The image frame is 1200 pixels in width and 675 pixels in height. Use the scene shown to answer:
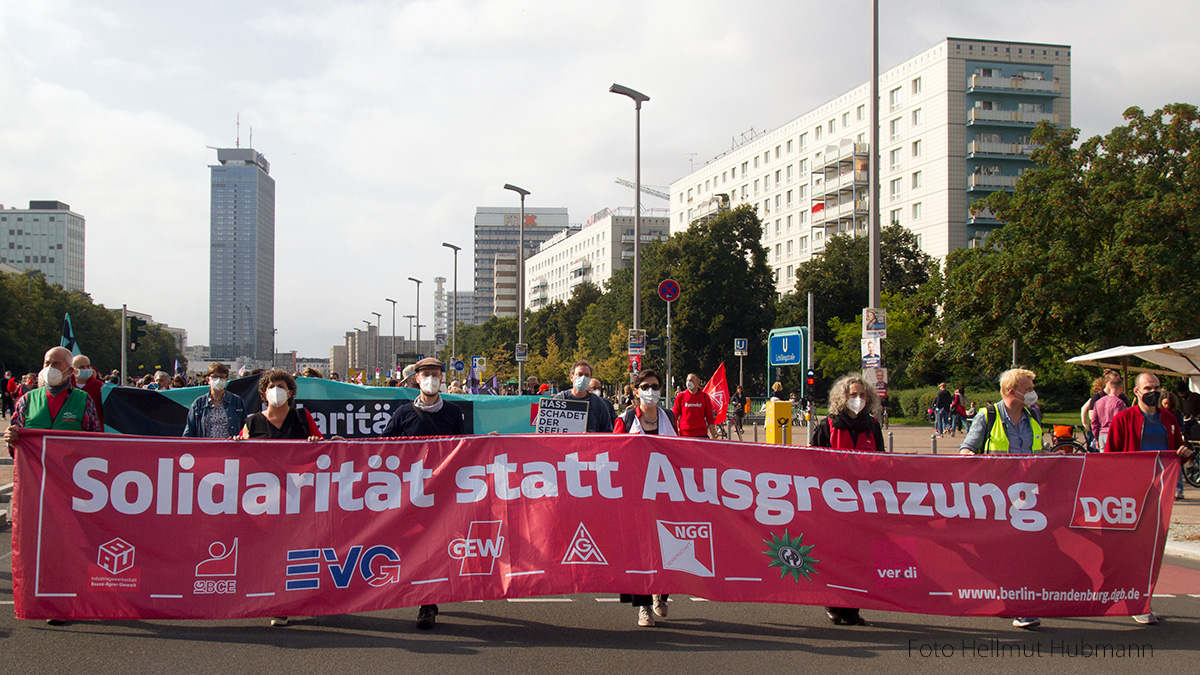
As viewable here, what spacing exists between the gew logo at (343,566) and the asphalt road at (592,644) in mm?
356

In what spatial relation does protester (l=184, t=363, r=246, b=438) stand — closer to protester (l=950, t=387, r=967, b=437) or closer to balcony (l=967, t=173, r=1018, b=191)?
protester (l=950, t=387, r=967, b=437)

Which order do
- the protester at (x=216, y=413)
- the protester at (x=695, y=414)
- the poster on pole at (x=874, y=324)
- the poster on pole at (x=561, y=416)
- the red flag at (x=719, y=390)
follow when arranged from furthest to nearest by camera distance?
the red flag at (x=719, y=390) → the poster on pole at (x=874, y=324) → the protester at (x=695, y=414) → the poster on pole at (x=561, y=416) → the protester at (x=216, y=413)

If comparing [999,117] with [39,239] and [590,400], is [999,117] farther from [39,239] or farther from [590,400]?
[39,239]

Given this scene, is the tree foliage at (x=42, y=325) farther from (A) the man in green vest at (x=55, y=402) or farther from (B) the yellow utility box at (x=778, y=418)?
(A) the man in green vest at (x=55, y=402)

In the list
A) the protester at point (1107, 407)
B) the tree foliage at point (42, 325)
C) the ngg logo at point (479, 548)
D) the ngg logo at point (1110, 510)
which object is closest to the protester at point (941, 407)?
the protester at point (1107, 407)

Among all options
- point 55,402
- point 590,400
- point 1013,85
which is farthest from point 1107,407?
point 1013,85

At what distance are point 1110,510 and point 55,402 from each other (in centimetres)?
797

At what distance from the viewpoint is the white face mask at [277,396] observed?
672cm

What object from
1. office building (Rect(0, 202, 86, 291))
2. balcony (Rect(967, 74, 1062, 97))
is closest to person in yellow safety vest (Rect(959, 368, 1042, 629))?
balcony (Rect(967, 74, 1062, 97))

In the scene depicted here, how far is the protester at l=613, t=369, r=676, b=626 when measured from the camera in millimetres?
6422

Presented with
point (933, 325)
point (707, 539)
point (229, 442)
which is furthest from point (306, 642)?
point (933, 325)

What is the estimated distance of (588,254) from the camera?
130 metres

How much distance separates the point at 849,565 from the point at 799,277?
6034 cm

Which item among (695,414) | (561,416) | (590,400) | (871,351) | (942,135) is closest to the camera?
(590,400)
